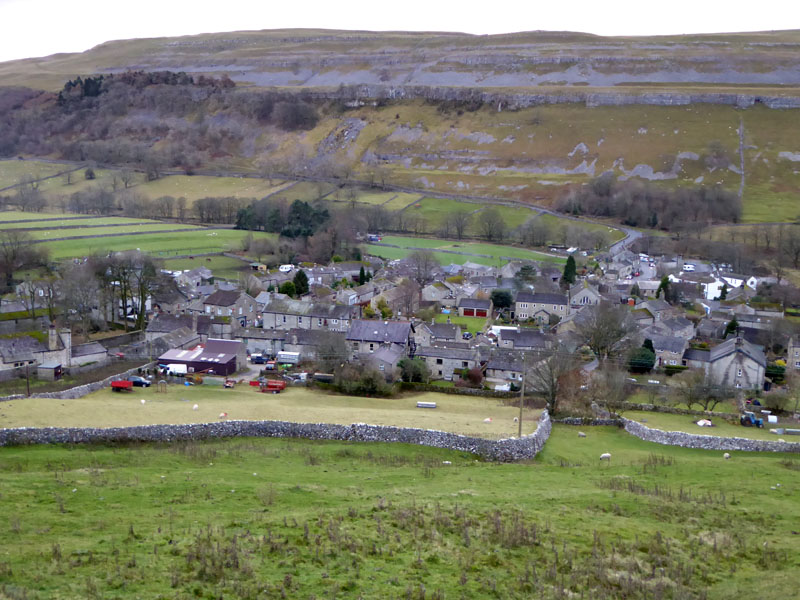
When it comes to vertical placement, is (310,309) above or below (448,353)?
above

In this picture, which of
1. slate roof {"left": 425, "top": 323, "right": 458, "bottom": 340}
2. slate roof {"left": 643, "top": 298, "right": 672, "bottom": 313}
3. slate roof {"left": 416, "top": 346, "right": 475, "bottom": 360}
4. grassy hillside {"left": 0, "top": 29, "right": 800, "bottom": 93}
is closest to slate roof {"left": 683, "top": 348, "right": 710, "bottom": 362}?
slate roof {"left": 643, "top": 298, "right": 672, "bottom": 313}

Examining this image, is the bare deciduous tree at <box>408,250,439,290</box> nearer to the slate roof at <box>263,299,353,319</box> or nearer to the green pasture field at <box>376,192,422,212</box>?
the slate roof at <box>263,299,353,319</box>


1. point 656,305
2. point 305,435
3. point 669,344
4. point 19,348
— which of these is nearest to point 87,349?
point 19,348

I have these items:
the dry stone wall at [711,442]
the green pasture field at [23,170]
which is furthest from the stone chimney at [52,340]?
the green pasture field at [23,170]

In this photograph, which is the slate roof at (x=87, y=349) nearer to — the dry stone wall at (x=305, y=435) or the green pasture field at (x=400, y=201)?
the dry stone wall at (x=305, y=435)

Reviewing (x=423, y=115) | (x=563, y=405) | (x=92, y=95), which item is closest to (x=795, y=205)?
(x=423, y=115)

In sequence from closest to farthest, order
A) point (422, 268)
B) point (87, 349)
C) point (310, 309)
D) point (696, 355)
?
point (87, 349) < point (696, 355) < point (310, 309) < point (422, 268)

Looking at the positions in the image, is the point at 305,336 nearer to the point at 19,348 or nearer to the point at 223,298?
the point at 223,298
